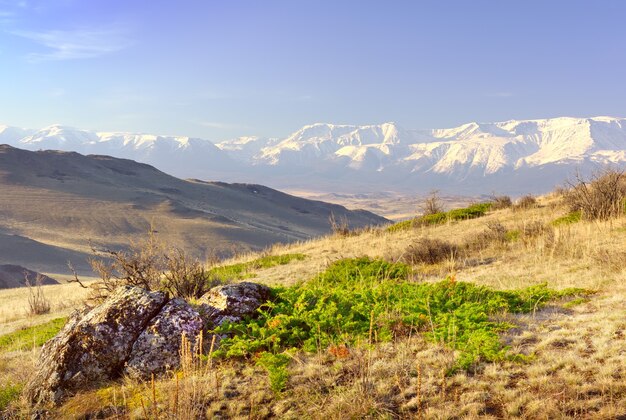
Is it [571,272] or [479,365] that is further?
[571,272]

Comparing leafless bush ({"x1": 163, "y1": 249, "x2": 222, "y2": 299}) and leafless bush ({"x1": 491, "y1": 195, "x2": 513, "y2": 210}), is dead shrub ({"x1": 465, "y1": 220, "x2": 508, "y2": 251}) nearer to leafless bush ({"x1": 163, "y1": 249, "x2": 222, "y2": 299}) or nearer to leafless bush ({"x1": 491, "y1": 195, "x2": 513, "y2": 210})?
leafless bush ({"x1": 163, "y1": 249, "x2": 222, "y2": 299})

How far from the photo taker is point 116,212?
78438mm

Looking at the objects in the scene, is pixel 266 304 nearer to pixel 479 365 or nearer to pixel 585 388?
pixel 479 365

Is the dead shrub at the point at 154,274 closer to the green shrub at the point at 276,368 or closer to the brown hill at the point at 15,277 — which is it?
the green shrub at the point at 276,368

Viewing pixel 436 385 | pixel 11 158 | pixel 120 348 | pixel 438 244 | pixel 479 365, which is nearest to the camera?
pixel 436 385

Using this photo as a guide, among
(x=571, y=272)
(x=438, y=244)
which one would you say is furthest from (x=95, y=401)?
(x=438, y=244)

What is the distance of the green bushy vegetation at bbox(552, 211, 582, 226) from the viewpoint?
14.6 meters

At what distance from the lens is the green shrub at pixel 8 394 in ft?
18.5

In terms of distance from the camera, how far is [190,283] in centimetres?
958

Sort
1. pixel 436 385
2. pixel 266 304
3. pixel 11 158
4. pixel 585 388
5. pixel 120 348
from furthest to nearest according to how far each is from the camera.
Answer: pixel 11 158 → pixel 266 304 → pixel 120 348 → pixel 436 385 → pixel 585 388

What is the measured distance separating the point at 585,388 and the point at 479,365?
948 mm

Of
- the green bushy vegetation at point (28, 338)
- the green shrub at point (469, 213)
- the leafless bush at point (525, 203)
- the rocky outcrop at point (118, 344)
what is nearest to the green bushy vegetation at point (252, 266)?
the green bushy vegetation at point (28, 338)

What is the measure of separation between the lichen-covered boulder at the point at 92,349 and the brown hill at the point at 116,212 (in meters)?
49.4

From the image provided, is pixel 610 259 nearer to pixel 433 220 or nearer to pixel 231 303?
pixel 231 303
